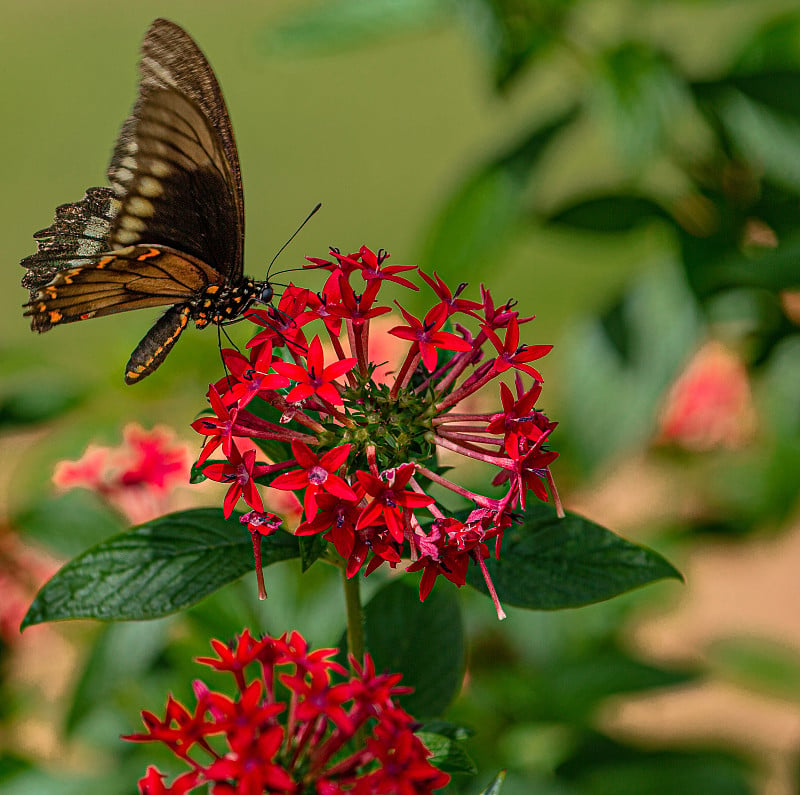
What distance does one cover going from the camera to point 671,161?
142 centimetres

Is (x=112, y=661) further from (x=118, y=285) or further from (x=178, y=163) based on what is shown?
(x=178, y=163)

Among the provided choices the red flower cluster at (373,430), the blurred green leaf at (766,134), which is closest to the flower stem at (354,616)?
→ the red flower cluster at (373,430)

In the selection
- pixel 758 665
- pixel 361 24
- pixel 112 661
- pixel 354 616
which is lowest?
pixel 758 665

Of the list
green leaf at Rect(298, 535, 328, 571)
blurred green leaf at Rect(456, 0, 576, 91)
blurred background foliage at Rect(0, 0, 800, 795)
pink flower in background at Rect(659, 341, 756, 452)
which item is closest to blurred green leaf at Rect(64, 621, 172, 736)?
blurred background foliage at Rect(0, 0, 800, 795)

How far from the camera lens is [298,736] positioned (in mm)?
649

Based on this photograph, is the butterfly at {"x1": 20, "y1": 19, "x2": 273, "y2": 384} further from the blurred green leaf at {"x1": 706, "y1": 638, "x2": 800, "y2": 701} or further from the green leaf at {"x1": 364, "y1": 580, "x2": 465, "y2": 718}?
the blurred green leaf at {"x1": 706, "y1": 638, "x2": 800, "y2": 701}

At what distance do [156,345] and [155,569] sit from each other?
26 centimetres

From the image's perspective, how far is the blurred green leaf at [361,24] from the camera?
56.4 inches

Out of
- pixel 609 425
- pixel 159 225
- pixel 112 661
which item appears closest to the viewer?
pixel 159 225

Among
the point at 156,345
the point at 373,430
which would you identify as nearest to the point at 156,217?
→ the point at 156,345

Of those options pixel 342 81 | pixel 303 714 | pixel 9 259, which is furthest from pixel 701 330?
pixel 342 81

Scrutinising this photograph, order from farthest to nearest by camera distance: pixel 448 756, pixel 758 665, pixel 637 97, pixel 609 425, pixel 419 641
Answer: pixel 758 665
pixel 609 425
pixel 637 97
pixel 419 641
pixel 448 756

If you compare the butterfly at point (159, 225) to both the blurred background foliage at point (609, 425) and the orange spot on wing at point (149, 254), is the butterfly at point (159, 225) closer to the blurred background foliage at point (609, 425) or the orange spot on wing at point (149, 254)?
the orange spot on wing at point (149, 254)

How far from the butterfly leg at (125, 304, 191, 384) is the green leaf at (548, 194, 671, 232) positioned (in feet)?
2.40
